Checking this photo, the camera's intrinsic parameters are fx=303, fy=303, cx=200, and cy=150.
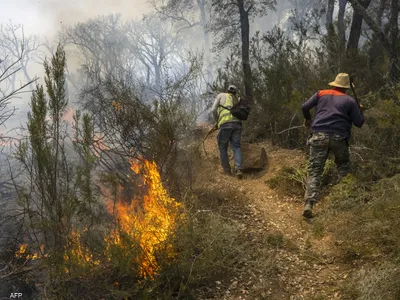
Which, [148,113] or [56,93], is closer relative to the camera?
[56,93]

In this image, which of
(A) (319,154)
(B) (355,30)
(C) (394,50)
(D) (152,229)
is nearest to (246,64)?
(B) (355,30)

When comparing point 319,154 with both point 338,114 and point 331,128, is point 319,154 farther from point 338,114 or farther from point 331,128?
point 338,114

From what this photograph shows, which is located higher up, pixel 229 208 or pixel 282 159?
pixel 282 159

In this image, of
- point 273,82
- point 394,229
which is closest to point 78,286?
point 394,229

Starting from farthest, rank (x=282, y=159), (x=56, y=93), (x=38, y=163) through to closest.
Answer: (x=282, y=159)
(x=56, y=93)
(x=38, y=163)

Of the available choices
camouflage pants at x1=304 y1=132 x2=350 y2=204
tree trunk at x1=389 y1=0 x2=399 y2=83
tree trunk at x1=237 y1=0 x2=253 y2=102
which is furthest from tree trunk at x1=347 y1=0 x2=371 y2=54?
camouflage pants at x1=304 y1=132 x2=350 y2=204

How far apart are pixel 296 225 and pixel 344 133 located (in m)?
1.44

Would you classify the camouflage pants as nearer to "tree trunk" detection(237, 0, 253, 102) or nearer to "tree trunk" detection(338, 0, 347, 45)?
"tree trunk" detection(338, 0, 347, 45)

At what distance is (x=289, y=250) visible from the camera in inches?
144

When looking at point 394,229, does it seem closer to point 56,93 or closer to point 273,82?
point 56,93

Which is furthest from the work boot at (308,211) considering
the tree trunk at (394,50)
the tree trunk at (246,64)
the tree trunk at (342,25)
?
the tree trunk at (246,64)

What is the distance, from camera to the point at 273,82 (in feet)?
24.3

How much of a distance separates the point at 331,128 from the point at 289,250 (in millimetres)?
1777

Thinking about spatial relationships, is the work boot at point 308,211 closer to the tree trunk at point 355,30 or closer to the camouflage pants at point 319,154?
the camouflage pants at point 319,154
